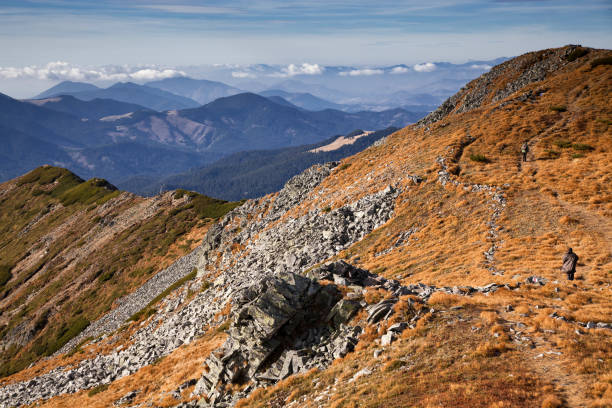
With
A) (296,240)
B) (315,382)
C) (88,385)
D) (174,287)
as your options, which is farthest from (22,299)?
(315,382)

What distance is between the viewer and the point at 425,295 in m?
23.4

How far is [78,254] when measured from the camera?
10931 centimetres

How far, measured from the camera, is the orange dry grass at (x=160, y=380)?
28.8m

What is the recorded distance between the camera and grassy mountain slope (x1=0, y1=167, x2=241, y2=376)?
3157 inches

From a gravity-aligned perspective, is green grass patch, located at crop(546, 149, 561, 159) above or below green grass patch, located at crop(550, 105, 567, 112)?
below

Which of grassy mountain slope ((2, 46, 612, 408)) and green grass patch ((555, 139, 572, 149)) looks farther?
green grass patch ((555, 139, 572, 149))

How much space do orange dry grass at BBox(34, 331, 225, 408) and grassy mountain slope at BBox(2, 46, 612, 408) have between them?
186 mm

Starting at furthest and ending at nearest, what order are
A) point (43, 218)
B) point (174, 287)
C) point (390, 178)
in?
point (43, 218) → point (174, 287) → point (390, 178)

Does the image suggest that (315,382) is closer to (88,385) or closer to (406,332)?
(406,332)

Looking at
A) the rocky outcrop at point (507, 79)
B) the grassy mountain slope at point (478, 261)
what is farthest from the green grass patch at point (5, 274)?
the rocky outcrop at point (507, 79)

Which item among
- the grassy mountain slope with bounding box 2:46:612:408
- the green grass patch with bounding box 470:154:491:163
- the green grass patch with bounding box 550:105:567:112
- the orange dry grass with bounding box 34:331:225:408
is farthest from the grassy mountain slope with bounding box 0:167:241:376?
the green grass patch with bounding box 550:105:567:112

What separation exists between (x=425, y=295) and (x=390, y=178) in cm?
3206

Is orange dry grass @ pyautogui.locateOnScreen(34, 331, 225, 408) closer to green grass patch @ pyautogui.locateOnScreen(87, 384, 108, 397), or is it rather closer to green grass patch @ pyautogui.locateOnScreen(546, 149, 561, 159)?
green grass patch @ pyautogui.locateOnScreen(87, 384, 108, 397)

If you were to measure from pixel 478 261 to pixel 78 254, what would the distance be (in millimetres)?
118003
